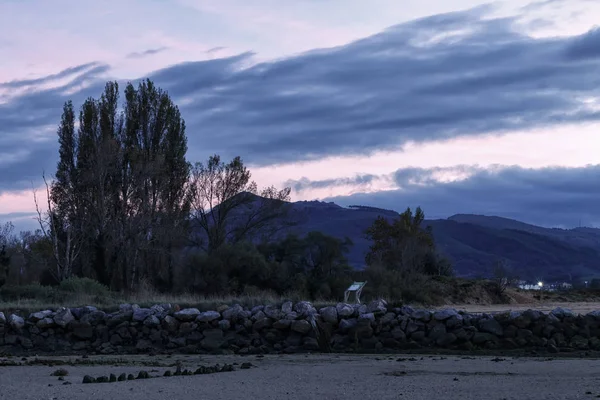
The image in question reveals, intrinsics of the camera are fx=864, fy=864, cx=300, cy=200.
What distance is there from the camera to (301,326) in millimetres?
21547

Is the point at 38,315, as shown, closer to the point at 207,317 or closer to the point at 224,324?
the point at 207,317

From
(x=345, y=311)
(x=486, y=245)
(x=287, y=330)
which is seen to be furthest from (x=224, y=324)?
(x=486, y=245)

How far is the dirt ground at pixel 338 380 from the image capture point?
41.0 ft

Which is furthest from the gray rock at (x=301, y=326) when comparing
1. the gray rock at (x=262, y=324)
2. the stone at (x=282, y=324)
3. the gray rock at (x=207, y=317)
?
the gray rock at (x=207, y=317)

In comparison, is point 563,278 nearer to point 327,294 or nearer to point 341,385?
point 327,294

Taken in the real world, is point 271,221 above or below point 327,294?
above

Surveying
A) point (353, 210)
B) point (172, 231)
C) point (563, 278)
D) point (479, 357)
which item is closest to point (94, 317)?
point (479, 357)

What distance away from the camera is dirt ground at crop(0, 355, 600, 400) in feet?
41.0

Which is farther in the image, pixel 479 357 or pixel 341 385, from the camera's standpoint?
pixel 479 357

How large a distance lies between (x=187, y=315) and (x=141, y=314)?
1251 mm

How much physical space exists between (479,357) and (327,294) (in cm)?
1419

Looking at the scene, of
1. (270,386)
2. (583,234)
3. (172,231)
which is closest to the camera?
(270,386)

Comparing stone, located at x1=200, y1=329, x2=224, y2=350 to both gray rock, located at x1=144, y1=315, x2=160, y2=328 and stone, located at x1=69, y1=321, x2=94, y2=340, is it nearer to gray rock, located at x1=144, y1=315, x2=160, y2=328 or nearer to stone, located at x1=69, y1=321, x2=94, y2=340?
gray rock, located at x1=144, y1=315, x2=160, y2=328

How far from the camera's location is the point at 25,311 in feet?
77.6
